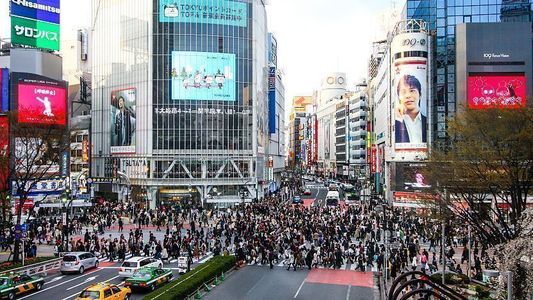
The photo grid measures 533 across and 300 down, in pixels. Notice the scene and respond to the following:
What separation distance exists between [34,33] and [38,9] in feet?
9.79

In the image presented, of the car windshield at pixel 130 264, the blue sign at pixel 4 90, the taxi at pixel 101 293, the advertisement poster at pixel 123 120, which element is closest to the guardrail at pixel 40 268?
the car windshield at pixel 130 264

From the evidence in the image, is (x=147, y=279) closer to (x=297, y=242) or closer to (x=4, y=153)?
(x=297, y=242)

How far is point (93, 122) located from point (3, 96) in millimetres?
27579

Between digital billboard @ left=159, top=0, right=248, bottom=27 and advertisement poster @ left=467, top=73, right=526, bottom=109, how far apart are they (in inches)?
1282

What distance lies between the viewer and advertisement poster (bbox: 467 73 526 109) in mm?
59609

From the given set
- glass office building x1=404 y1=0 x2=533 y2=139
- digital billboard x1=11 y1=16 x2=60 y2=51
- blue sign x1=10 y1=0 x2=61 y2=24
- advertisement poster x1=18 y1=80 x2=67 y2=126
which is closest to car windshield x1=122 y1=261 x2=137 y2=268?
advertisement poster x1=18 y1=80 x2=67 y2=126

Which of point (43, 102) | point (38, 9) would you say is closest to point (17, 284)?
point (43, 102)

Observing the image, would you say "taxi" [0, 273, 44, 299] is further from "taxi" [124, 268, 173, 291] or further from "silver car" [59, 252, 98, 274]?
"taxi" [124, 268, 173, 291]

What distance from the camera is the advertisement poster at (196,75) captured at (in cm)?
7012

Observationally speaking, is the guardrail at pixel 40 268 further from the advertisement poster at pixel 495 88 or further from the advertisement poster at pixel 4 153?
the advertisement poster at pixel 495 88

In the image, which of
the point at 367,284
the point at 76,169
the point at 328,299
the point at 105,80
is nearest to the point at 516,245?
the point at 328,299

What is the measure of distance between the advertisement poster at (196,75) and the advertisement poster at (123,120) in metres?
7.22

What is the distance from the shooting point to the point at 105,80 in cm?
8044

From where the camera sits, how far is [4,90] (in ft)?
190
